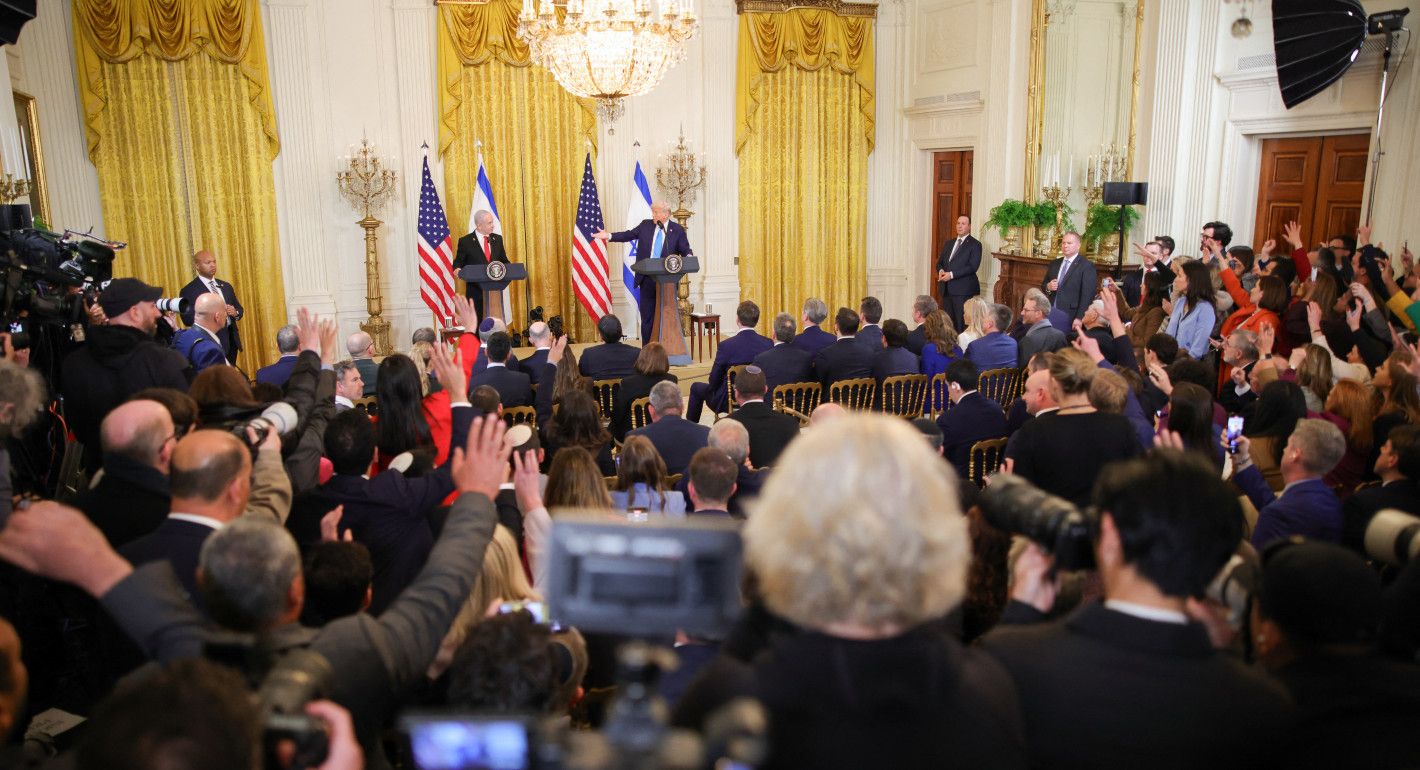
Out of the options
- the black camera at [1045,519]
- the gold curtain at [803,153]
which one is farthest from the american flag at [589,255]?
the black camera at [1045,519]

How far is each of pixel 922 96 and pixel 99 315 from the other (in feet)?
31.7

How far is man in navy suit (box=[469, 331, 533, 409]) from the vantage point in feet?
18.7

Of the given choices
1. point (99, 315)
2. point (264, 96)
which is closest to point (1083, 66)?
point (264, 96)

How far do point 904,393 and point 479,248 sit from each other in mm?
5268

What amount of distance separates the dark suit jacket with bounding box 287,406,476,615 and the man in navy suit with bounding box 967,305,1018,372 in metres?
4.23

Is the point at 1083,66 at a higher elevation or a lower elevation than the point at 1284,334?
higher

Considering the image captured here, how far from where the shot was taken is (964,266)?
10.8 meters

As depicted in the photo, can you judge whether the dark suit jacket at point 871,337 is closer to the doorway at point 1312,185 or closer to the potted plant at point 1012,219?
the potted plant at point 1012,219

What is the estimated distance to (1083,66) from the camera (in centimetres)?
1081

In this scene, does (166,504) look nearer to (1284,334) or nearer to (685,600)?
(685,600)

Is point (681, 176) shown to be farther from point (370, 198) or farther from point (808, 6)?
point (370, 198)

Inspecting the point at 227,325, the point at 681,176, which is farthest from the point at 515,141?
the point at 227,325

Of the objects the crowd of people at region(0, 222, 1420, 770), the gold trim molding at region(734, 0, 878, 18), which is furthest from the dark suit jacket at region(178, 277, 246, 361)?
the gold trim molding at region(734, 0, 878, 18)

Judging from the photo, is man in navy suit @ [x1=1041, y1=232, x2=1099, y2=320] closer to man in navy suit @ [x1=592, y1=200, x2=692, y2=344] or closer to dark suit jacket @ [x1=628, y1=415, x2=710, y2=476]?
man in navy suit @ [x1=592, y1=200, x2=692, y2=344]
